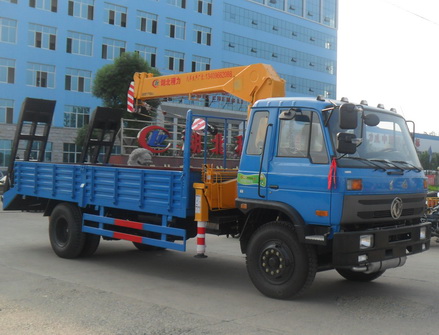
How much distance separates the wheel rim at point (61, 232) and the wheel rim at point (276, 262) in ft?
14.2

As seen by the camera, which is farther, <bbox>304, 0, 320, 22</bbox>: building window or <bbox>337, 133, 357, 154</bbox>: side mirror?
<bbox>304, 0, 320, 22</bbox>: building window

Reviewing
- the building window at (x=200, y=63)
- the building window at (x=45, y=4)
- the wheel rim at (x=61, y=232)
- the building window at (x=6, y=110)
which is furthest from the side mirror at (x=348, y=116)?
the building window at (x=200, y=63)

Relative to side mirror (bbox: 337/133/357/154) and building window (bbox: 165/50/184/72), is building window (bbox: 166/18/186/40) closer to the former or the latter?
building window (bbox: 165/50/184/72)

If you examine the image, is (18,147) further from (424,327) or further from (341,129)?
(424,327)

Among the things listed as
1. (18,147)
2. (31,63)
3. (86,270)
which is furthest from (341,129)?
(31,63)

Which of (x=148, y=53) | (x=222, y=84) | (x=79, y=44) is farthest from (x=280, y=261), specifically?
(x=148, y=53)

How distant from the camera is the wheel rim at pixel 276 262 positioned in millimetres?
6531

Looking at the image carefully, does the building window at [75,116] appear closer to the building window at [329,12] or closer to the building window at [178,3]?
the building window at [178,3]

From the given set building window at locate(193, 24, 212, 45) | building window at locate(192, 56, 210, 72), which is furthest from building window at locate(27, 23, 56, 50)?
building window at locate(193, 24, 212, 45)

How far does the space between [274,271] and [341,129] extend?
76.8 inches

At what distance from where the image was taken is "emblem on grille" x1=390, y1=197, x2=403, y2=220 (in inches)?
258

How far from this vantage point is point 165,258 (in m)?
9.88

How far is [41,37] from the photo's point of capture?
41969 mm

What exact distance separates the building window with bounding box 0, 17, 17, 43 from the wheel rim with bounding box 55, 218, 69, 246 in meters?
35.1
